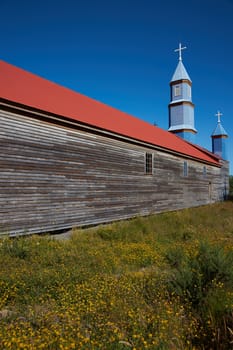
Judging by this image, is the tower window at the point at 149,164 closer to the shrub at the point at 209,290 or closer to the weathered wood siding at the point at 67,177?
the weathered wood siding at the point at 67,177

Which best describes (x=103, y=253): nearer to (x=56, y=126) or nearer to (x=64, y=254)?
(x=64, y=254)

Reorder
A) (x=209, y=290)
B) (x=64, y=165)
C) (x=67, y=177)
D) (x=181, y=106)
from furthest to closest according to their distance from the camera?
(x=181, y=106), (x=67, y=177), (x=64, y=165), (x=209, y=290)

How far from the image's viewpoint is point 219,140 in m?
35.5

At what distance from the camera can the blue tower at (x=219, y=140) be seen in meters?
34.9

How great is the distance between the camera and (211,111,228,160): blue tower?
115 ft

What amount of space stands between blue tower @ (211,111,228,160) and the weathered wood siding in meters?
21.6

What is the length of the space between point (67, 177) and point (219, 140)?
30.6 m

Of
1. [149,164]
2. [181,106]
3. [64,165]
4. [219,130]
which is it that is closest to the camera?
[64,165]

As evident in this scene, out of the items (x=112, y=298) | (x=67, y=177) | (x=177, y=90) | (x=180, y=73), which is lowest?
(x=112, y=298)

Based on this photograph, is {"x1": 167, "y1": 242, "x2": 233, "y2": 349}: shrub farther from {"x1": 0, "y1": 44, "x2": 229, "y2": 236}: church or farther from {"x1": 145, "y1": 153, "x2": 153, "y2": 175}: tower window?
{"x1": 145, "y1": 153, "x2": 153, "y2": 175}: tower window

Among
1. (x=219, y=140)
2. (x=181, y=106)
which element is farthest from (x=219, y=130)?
(x=181, y=106)

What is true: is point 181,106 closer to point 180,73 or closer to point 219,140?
point 180,73

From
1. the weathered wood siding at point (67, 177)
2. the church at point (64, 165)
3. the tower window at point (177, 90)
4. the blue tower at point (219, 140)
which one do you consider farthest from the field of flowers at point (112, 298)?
the blue tower at point (219, 140)

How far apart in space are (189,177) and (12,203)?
1613 centimetres
